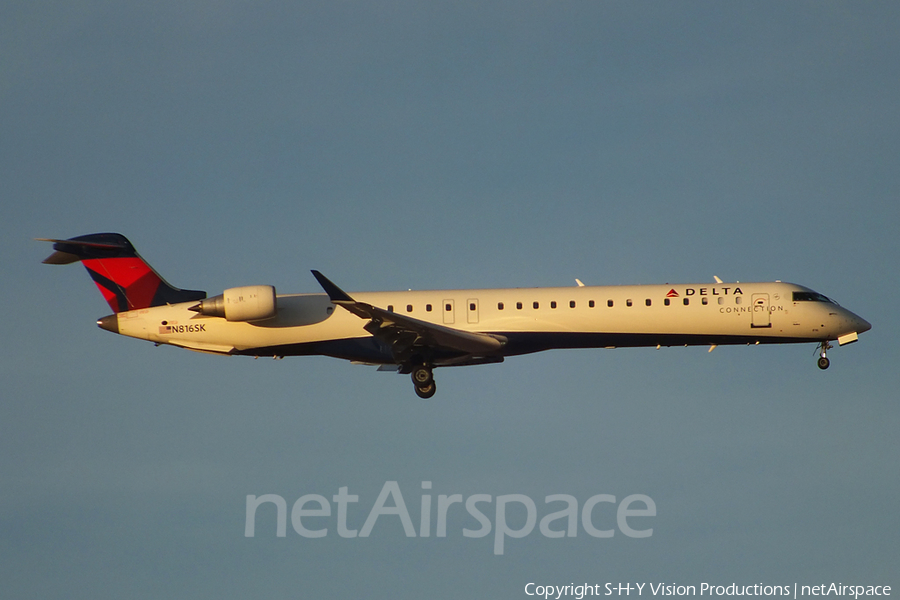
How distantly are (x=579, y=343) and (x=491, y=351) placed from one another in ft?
9.10

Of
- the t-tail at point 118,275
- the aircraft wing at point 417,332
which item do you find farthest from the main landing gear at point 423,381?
the t-tail at point 118,275

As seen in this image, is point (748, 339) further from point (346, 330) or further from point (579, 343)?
point (346, 330)

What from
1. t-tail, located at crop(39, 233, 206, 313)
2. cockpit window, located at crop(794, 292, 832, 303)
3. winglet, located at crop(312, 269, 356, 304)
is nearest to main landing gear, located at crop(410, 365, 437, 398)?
winglet, located at crop(312, 269, 356, 304)

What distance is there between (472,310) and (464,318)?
351mm

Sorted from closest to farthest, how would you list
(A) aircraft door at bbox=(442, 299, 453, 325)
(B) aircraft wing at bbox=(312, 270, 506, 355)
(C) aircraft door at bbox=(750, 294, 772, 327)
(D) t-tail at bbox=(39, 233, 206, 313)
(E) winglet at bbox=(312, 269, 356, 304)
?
1. (E) winglet at bbox=(312, 269, 356, 304)
2. (B) aircraft wing at bbox=(312, 270, 506, 355)
3. (A) aircraft door at bbox=(442, 299, 453, 325)
4. (C) aircraft door at bbox=(750, 294, 772, 327)
5. (D) t-tail at bbox=(39, 233, 206, 313)

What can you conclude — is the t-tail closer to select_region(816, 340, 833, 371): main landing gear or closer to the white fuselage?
the white fuselage

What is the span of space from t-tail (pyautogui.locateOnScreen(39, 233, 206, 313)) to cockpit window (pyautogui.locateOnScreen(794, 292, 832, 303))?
1895 cm

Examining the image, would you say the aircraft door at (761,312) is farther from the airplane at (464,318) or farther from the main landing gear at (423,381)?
the main landing gear at (423,381)

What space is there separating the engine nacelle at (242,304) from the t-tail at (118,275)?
225 centimetres

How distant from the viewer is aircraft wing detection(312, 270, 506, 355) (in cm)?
3025

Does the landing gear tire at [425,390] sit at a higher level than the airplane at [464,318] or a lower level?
lower

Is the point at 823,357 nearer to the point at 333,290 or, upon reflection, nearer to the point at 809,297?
the point at 809,297

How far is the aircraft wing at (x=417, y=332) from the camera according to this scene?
30250 mm

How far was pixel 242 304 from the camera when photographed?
32062 millimetres
